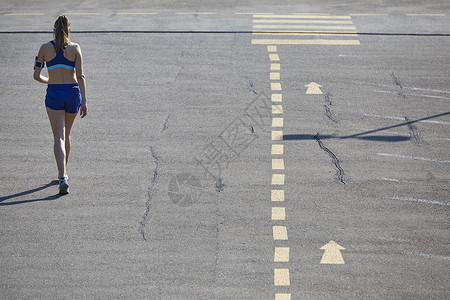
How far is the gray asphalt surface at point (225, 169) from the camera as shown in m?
6.98

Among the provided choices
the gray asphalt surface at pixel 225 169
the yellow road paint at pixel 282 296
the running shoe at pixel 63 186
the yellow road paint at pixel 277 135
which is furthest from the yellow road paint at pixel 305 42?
the yellow road paint at pixel 282 296

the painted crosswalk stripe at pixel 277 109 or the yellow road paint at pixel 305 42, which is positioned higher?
the painted crosswalk stripe at pixel 277 109

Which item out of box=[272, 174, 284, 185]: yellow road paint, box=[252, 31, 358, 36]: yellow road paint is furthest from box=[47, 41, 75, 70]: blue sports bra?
box=[252, 31, 358, 36]: yellow road paint

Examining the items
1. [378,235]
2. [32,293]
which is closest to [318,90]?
[378,235]

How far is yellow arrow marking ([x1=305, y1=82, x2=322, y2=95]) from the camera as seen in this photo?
11812 millimetres

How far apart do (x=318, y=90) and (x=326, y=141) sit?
2117 mm

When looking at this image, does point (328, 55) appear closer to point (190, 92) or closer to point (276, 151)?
point (190, 92)

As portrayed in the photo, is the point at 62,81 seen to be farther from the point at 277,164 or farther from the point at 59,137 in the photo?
the point at 277,164

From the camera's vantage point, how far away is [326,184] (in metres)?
8.81

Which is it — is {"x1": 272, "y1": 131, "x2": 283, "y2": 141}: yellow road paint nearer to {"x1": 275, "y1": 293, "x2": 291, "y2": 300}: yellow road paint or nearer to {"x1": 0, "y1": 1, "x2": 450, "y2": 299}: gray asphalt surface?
{"x1": 0, "y1": 1, "x2": 450, "y2": 299}: gray asphalt surface

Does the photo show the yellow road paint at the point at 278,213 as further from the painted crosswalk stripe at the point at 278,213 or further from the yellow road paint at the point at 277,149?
the yellow road paint at the point at 277,149

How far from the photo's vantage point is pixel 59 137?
334 inches

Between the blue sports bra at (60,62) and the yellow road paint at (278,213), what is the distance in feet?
10.2

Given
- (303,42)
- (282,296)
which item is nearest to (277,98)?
(303,42)
